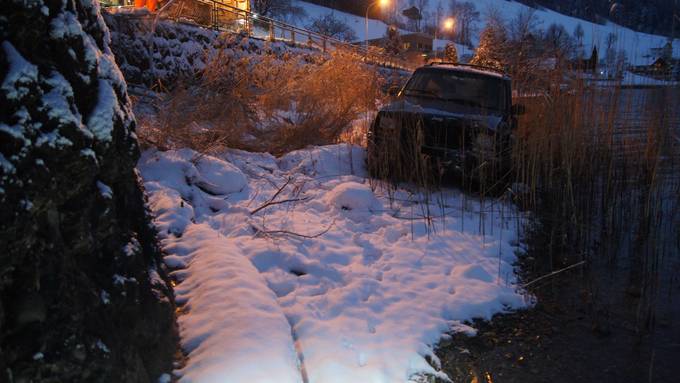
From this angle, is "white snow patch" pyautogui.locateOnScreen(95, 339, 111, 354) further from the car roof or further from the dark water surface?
the car roof

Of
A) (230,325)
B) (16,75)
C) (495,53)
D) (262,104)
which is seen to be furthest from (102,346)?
(495,53)

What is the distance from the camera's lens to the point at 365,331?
3.26 m

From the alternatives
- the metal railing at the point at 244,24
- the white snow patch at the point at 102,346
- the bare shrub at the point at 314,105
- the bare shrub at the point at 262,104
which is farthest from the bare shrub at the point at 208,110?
the white snow patch at the point at 102,346

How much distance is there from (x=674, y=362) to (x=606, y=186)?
3.01m

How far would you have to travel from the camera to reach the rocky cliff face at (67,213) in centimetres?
171

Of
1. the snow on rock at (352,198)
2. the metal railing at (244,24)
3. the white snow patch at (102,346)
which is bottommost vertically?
the snow on rock at (352,198)

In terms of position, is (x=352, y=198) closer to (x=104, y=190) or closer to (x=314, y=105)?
(x=314, y=105)

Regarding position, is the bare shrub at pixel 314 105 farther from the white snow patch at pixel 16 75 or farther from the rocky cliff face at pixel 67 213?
the white snow patch at pixel 16 75

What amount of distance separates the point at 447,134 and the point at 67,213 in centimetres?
504

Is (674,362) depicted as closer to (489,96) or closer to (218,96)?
(489,96)

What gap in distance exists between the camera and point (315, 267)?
A: 4.15 m

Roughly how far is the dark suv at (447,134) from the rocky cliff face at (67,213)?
12.9ft

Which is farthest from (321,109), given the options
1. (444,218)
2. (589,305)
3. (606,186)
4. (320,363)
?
(320,363)

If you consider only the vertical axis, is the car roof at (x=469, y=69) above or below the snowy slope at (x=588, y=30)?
below
